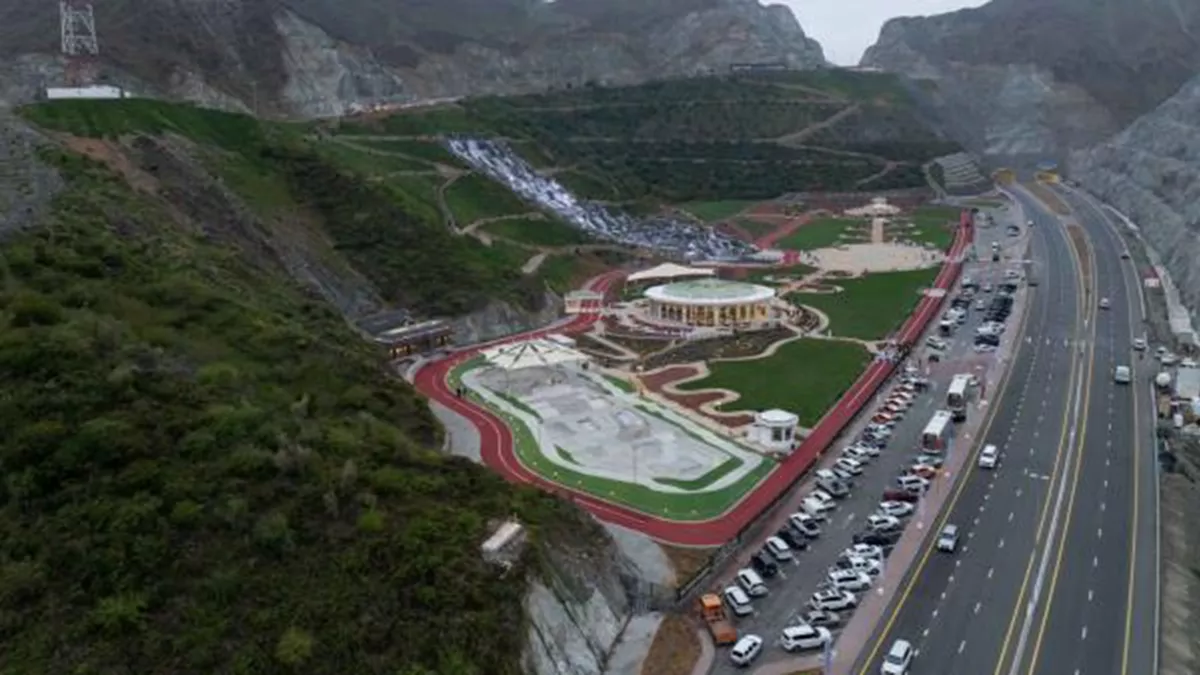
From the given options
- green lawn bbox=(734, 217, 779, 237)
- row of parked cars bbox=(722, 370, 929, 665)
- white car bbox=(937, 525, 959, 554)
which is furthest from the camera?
green lawn bbox=(734, 217, 779, 237)

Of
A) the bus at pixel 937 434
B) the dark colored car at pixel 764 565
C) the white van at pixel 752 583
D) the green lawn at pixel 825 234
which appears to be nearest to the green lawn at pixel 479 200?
the green lawn at pixel 825 234

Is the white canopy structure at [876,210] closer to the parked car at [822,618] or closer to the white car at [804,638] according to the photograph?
the parked car at [822,618]

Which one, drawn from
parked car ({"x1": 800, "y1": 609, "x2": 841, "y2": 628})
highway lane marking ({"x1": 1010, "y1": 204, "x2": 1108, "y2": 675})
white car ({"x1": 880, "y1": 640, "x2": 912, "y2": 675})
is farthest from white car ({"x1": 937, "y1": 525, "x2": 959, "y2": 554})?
white car ({"x1": 880, "y1": 640, "x2": 912, "y2": 675})

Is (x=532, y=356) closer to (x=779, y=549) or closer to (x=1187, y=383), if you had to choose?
(x=779, y=549)

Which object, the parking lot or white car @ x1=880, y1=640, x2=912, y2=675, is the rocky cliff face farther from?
white car @ x1=880, y1=640, x2=912, y2=675

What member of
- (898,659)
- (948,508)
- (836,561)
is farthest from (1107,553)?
(898,659)

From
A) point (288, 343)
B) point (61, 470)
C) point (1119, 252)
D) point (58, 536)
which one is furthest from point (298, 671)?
point (1119, 252)

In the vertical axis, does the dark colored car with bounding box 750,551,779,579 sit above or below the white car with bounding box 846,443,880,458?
below
